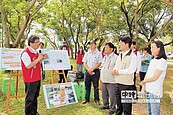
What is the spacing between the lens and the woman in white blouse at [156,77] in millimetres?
2598

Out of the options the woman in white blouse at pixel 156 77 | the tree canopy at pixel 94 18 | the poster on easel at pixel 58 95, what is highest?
the tree canopy at pixel 94 18

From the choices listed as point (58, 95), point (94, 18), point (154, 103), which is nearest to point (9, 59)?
point (58, 95)

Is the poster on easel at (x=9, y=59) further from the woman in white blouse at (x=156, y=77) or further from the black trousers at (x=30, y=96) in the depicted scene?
the woman in white blouse at (x=156, y=77)

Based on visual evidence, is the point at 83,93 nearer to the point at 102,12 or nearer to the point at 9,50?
the point at 9,50

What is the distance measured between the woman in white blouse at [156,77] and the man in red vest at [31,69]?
189 cm

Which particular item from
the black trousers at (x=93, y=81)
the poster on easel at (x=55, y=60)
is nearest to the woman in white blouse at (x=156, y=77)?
the black trousers at (x=93, y=81)

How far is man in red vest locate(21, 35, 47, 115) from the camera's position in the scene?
11.5ft

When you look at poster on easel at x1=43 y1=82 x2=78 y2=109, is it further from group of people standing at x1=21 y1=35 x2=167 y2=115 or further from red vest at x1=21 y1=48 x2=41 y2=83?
red vest at x1=21 y1=48 x2=41 y2=83

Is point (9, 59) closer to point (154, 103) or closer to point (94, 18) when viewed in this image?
point (154, 103)

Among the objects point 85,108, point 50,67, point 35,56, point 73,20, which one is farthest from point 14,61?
point 73,20

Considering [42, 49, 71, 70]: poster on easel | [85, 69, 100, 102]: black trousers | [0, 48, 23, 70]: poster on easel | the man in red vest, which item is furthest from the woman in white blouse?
[0, 48, 23, 70]: poster on easel

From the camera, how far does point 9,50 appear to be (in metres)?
4.52

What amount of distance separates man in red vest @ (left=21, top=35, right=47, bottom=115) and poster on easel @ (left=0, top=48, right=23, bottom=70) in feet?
3.19

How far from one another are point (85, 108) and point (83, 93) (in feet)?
2.50
